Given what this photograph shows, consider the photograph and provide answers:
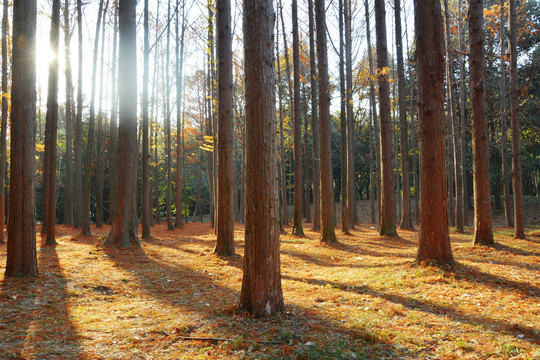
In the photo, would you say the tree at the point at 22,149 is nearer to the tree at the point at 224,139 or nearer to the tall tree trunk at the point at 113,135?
the tree at the point at 224,139

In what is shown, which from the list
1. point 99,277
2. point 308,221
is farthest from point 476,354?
point 308,221

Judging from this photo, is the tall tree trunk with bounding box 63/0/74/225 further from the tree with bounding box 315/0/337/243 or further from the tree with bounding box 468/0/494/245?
the tree with bounding box 468/0/494/245

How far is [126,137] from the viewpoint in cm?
950

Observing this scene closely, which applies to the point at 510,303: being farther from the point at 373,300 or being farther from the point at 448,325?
the point at 373,300

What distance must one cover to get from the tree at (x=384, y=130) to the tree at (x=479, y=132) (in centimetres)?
312

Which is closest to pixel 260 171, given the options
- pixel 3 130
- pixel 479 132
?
pixel 479 132

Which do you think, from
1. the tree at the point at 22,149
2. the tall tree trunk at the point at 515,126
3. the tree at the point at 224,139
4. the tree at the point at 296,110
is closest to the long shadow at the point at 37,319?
the tree at the point at 22,149

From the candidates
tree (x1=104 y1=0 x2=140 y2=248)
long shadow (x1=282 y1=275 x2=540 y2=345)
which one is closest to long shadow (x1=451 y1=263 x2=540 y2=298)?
long shadow (x1=282 y1=275 x2=540 y2=345)

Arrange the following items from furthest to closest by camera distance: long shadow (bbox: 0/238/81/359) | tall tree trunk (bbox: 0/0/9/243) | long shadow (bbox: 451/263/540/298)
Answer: tall tree trunk (bbox: 0/0/9/243), long shadow (bbox: 451/263/540/298), long shadow (bbox: 0/238/81/359)

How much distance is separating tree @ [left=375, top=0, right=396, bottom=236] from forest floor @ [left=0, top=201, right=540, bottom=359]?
172 inches

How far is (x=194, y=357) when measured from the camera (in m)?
2.88

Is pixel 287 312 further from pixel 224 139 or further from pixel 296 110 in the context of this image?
pixel 296 110

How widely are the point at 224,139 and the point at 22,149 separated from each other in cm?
392

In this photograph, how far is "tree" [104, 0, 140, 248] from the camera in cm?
933
